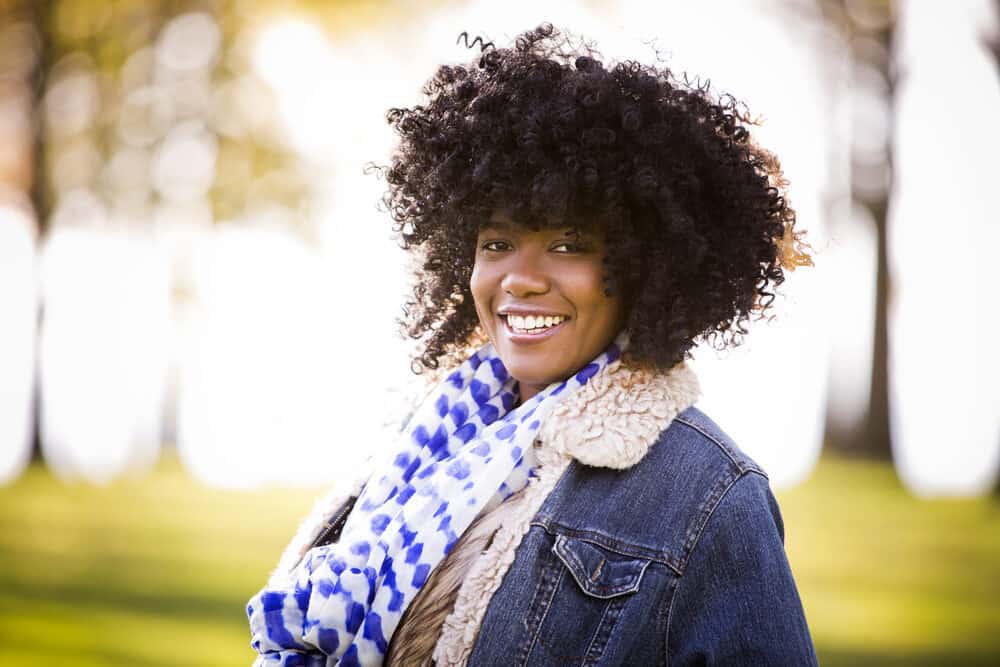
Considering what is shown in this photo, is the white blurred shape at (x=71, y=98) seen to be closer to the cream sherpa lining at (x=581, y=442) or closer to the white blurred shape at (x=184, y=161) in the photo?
the white blurred shape at (x=184, y=161)

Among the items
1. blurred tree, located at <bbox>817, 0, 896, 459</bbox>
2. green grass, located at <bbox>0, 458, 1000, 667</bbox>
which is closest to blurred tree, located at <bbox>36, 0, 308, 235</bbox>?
green grass, located at <bbox>0, 458, 1000, 667</bbox>

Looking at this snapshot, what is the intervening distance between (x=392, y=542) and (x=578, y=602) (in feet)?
1.57

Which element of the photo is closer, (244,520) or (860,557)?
(860,557)

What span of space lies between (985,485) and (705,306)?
427 inches

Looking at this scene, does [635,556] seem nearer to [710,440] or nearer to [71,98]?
[710,440]

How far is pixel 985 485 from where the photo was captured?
11680 millimetres

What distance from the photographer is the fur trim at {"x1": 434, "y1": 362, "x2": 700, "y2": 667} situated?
7.18 feet

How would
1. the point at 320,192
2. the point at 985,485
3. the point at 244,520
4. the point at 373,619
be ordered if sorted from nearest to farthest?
the point at 373,619 < the point at 244,520 < the point at 985,485 < the point at 320,192

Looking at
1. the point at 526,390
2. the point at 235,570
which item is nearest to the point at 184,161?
the point at 235,570

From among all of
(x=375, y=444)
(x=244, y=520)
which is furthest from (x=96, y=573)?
(x=375, y=444)

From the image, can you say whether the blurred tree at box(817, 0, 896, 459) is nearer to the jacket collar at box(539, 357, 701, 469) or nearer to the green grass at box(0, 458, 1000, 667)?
the green grass at box(0, 458, 1000, 667)

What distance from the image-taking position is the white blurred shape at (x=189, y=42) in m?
13.0

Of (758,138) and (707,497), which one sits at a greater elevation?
(758,138)

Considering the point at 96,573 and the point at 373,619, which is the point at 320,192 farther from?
the point at 373,619
